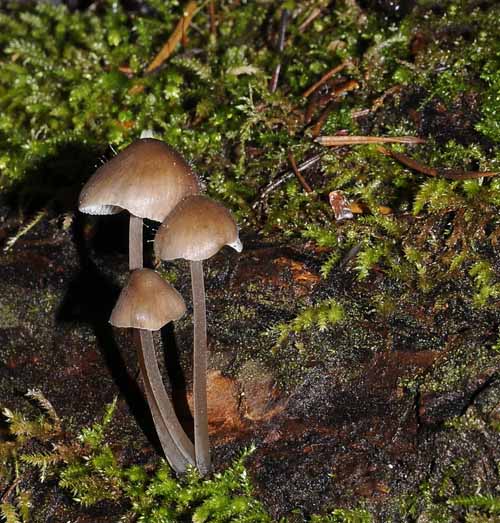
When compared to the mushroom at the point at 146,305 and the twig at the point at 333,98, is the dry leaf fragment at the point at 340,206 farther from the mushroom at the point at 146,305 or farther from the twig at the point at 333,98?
the mushroom at the point at 146,305

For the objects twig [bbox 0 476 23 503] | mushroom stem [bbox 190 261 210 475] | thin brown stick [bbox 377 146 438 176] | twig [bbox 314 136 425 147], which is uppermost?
twig [bbox 314 136 425 147]

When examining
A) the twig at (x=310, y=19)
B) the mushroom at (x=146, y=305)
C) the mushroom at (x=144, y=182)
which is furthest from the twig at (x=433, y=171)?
→ the mushroom at (x=146, y=305)

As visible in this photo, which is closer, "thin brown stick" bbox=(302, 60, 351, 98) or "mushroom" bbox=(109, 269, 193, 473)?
"mushroom" bbox=(109, 269, 193, 473)

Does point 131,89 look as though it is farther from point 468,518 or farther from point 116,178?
point 468,518

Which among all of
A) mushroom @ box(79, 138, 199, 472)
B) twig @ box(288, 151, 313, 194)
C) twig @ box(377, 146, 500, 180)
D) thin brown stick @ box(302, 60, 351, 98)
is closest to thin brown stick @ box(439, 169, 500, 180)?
twig @ box(377, 146, 500, 180)

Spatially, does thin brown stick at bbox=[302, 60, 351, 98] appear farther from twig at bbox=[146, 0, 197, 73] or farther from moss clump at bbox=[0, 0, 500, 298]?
twig at bbox=[146, 0, 197, 73]

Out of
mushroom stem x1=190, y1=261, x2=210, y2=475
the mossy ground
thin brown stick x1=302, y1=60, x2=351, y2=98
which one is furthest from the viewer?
thin brown stick x1=302, y1=60, x2=351, y2=98

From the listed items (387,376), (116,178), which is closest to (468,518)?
(387,376)
